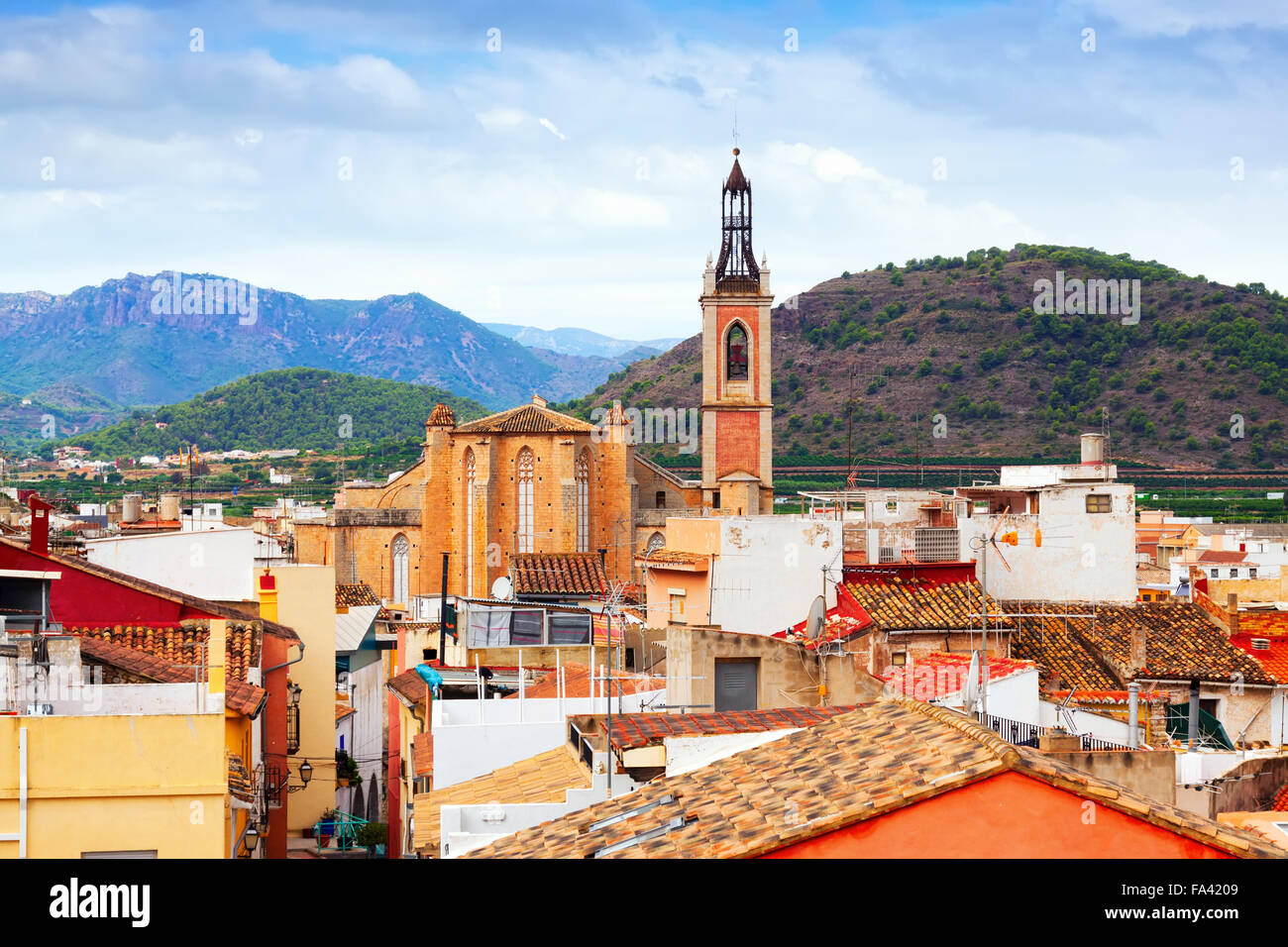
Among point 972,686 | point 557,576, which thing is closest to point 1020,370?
point 557,576

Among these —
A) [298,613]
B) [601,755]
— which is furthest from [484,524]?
[601,755]

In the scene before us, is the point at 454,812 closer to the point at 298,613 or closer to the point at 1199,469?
the point at 298,613

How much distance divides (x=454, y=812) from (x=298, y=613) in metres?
14.2

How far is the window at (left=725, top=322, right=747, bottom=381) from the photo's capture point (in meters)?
76.2

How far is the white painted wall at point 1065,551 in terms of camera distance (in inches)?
965

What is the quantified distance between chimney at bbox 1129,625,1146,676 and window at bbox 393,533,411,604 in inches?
2301

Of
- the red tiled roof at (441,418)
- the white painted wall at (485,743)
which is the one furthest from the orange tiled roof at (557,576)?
the red tiled roof at (441,418)

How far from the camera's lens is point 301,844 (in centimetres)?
2366

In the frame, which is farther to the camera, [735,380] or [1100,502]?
[735,380]

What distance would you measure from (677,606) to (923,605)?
3332 millimetres

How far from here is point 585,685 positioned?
1783 centimetres

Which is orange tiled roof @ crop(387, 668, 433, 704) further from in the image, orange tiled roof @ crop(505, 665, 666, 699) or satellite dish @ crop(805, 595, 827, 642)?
satellite dish @ crop(805, 595, 827, 642)

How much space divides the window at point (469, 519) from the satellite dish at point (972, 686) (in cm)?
6004

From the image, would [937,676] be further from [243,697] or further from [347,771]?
[347,771]
